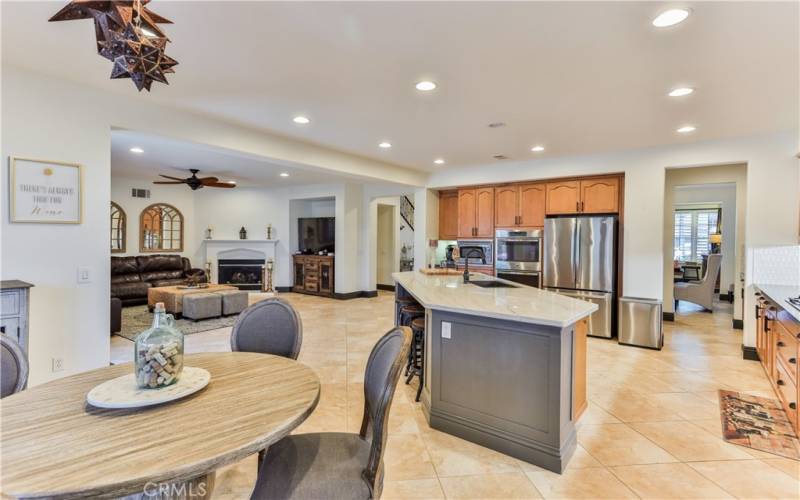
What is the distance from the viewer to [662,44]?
7.58 feet

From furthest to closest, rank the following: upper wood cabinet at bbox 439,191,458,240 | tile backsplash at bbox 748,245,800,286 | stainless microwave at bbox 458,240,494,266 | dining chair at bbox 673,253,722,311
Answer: upper wood cabinet at bbox 439,191,458,240, dining chair at bbox 673,253,722,311, stainless microwave at bbox 458,240,494,266, tile backsplash at bbox 748,245,800,286

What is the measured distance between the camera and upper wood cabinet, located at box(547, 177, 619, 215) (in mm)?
5266

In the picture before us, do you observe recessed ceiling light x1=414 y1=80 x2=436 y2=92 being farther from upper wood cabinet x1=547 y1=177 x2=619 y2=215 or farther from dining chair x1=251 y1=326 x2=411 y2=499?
upper wood cabinet x1=547 y1=177 x2=619 y2=215

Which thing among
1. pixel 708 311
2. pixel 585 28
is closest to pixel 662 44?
pixel 585 28

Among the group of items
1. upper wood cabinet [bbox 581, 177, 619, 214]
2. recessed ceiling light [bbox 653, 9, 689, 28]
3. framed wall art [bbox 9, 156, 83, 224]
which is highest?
recessed ceiling light [bbox 653, 9, 689, 28]

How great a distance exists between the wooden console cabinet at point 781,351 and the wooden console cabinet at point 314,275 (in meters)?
6.92

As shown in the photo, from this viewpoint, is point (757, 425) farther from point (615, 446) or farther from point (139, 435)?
point (139, 435)

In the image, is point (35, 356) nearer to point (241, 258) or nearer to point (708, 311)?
point (241, 258)

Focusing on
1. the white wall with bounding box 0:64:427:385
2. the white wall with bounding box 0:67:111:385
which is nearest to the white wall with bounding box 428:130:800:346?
the white wall with bounding box 0:64:427:385

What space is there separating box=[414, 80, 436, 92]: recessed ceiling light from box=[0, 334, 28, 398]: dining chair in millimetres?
2780

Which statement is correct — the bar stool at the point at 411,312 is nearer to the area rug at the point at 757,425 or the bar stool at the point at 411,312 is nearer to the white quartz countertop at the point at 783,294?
the area rug at the point at 757,425

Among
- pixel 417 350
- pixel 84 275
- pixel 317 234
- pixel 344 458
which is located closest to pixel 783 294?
pixel 417 350

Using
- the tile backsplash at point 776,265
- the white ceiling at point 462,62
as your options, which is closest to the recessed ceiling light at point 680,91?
the white ceiling at point 462,62

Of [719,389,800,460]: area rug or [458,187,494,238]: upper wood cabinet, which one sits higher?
[458,187,494,238]: upper wood cabinet
